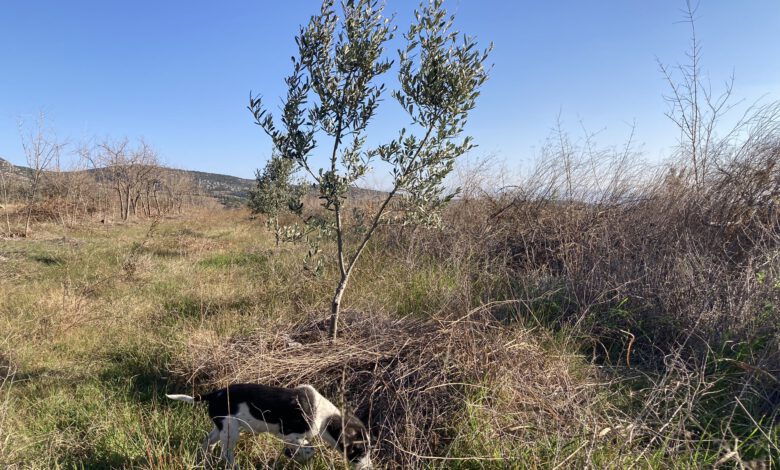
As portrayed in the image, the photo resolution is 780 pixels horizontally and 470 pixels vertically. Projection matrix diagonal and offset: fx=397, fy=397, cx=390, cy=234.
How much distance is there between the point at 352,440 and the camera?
215 centimetres

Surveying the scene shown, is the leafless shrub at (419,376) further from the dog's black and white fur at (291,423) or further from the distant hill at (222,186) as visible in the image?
the distant hill at (222,186)

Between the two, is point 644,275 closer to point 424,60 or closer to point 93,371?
point 424,60

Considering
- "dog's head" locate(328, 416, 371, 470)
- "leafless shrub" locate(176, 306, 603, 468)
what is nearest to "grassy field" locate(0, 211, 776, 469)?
"leafless shrub" locate(176, 306, 603, 468)

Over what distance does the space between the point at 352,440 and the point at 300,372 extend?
104 cm

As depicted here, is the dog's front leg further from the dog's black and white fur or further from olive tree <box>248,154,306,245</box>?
olive tree <box>248,154,306,245</box>

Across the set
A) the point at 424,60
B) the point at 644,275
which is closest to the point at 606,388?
the point at 644,275

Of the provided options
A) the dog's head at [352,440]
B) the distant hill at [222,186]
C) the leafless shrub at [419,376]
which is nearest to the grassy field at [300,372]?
the leafless shrub at [419,376]

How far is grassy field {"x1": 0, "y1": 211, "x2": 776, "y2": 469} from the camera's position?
218cm

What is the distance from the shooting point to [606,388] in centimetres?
296

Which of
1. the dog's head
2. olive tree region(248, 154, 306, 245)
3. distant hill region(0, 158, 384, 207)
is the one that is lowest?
the dog's head

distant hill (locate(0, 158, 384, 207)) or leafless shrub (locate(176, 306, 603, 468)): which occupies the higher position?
distant hill (locate(0, 158, 384, 207))

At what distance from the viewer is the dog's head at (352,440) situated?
2.09 m

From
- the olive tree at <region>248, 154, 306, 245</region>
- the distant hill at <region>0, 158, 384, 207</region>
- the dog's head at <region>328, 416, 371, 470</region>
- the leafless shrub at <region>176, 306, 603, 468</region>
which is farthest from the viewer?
the distant hill at <region>0, 158, 384, 207</region>

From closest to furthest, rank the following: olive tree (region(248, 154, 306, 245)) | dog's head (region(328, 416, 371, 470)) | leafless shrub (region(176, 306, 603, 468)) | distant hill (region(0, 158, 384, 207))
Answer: dog's head (region(328, 416, 371, 470))
leafless shrub (region(176, 306, 603, 468))
olive tree (region(248, 154, 306, 245))
distant hill (region(0, 158, 384, 207))
